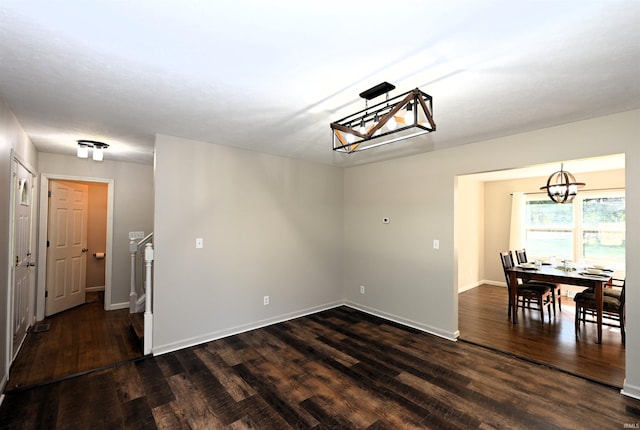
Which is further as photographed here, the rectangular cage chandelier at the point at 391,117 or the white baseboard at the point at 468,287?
the white baseboard at the point at 468,287

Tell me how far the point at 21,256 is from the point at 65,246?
1581 millimetres

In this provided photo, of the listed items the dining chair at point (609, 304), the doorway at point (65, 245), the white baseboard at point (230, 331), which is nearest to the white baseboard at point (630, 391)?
the dining chair at point (609, 304)

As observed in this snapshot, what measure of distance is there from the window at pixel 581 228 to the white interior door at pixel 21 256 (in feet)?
25.3

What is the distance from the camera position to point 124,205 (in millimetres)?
4938

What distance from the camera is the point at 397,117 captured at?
2.05 m

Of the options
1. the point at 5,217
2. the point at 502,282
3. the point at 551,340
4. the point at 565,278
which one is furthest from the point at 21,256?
the point at 502,282

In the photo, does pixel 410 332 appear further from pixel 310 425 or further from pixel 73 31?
pixel 73 31

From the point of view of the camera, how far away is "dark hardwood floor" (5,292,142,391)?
2.84 m

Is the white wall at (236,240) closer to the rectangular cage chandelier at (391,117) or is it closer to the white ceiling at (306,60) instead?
the white ceiling at (306,60)

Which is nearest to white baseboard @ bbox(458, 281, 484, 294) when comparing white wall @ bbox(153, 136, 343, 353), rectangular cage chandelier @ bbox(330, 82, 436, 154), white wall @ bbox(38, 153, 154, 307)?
white wall @ bbox(153, 136, 343, 353)

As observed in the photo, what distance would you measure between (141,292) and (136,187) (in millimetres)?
1752

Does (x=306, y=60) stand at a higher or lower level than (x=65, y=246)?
higher

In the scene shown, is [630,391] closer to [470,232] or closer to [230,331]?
[230,331]

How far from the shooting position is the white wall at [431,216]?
2.53 m
